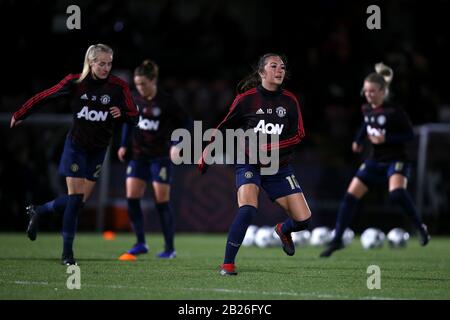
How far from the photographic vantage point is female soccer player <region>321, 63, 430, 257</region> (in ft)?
37.3

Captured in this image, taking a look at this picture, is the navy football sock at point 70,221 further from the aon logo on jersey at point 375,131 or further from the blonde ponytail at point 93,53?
the aon logo on jersey at point 375,131

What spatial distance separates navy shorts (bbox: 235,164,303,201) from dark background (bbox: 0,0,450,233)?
7.64 meters

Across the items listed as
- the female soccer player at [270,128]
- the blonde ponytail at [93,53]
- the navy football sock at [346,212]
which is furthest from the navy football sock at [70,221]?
the navy football sock at [346,212]

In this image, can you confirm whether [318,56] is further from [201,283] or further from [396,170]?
[201,283]

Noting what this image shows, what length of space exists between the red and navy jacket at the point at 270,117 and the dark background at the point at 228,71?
7724 mm

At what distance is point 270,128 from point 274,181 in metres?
0.52

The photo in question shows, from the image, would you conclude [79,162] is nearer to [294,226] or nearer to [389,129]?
[294,226]

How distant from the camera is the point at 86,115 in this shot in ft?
29.9

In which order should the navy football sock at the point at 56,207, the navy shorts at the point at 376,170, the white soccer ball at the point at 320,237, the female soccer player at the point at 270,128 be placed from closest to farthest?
the female soccer player at the point at 270,128
the navy football sock at the point at 56,207
the navy shorts at the point at 376,170
the white soccer ball at the point at 320,237

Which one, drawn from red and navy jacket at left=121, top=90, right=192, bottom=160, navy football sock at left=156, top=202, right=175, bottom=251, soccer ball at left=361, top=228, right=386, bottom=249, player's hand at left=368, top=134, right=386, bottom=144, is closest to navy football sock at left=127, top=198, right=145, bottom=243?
navy football sock at left=156, top=202, right=175, bottom=251

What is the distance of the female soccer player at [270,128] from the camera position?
8352 mm

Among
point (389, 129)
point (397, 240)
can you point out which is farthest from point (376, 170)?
point (397, 240)

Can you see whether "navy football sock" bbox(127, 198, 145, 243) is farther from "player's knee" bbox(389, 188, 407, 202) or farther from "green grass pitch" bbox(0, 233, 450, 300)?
"player's knee" bbox(389, 188, 407, 202)
